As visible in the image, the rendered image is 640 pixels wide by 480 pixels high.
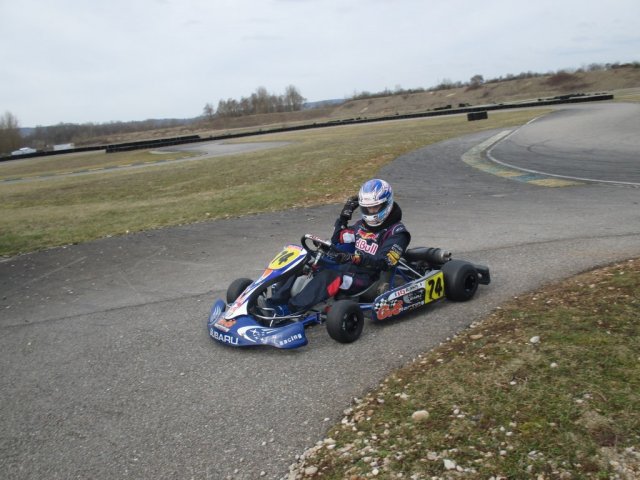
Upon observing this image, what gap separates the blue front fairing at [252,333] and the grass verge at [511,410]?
3.90 feet

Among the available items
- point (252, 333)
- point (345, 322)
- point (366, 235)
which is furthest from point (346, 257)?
point (252, 333)

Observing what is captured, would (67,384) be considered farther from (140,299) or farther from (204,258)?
(204,258)

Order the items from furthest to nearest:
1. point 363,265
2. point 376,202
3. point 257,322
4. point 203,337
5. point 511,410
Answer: point 376,202 → point 363,265 → point 203,337 → point 257,322 → point 511,410

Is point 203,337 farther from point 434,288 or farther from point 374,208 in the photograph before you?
point 434,288

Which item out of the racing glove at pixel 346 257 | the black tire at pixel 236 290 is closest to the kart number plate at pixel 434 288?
the racing glove at pixel 346 257

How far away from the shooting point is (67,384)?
5.59 metres

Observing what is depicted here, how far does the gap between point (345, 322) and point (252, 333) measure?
98 cm

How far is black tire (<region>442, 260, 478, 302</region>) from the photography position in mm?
6453

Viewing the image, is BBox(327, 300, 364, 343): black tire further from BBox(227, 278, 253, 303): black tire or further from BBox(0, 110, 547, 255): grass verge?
BBox(0, 110, 547, 255): grass verge

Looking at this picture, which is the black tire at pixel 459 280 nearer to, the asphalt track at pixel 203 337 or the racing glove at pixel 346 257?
the asphalt track at pixel 203 337

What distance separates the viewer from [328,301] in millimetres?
6762

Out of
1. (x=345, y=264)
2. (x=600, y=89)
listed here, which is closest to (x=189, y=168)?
(x=345, y=264)

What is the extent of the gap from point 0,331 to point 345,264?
465 cm

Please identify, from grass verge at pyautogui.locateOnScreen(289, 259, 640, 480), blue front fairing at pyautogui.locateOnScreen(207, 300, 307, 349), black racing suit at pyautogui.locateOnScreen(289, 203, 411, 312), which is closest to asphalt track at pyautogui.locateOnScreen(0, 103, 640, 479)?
blue front fairing at pyautogui.locateOnScreen(207, 300, 307, 349)
